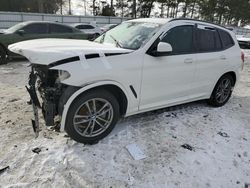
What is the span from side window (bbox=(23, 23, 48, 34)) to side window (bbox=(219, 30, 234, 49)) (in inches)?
271

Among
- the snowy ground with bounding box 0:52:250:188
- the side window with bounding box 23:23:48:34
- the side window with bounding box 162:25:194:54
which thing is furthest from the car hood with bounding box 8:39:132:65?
the side window with bounding box 23:23:48:34

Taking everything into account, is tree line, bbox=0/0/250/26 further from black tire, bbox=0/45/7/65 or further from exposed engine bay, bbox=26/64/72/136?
exposed engine bay, bbox=26/64/72/136

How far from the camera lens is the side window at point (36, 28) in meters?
9.34

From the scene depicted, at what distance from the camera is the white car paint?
125 inches

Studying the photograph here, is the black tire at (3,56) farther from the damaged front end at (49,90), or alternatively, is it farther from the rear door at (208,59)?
the rear door at (208,59)

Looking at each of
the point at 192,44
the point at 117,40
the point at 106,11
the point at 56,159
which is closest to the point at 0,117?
the point at 56,159

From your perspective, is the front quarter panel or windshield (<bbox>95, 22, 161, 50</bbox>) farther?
windshield (<bbox>95, 22, 161, 50</bbox>)

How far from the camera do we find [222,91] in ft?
17.7

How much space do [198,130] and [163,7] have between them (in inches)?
1467

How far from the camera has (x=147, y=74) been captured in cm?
382

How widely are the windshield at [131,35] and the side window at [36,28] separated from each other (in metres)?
5.66

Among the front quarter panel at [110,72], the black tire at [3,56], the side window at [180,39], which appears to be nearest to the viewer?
the front quarter panel at [110,72]

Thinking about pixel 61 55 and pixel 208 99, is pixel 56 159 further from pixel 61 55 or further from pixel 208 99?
pixel 208 99

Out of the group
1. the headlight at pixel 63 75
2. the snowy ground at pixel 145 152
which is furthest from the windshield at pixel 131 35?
the snowy ground at pixel 145 152
